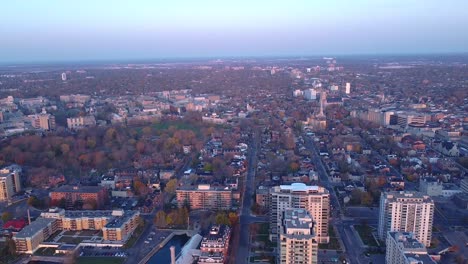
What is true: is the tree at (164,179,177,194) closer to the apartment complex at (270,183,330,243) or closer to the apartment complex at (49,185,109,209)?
the apartment complex at (49,185,109,209)

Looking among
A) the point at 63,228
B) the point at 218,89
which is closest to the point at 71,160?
the point at 63,228

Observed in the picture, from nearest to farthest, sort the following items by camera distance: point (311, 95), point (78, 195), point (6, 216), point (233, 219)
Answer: point (233, 219)
point (6, 216)
point (78, 195)
point (311, 95)

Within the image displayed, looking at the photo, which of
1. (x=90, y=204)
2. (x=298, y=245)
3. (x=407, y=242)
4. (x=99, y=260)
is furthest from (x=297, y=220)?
(x=90, y=204)

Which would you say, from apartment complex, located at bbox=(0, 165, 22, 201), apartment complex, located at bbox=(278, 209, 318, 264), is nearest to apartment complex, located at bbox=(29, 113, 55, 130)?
apartment complex, located at bbox=(0, 165, 22, 201)

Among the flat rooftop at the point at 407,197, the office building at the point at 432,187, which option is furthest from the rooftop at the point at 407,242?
the office building at the point at 432,187

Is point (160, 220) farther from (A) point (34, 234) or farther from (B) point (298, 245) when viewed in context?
(B) point (298, 245)

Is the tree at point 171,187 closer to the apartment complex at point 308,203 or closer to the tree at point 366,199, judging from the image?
the apartment complex at point 308,203
